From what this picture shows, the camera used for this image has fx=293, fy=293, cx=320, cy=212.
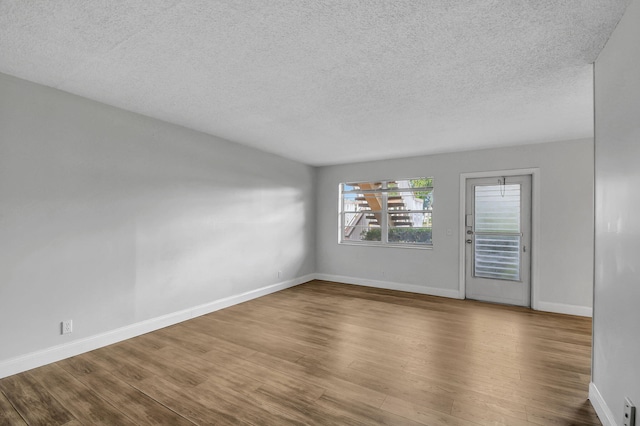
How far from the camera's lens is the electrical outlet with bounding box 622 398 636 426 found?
4.91 feet

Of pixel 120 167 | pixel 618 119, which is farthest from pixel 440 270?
pixel 120 167

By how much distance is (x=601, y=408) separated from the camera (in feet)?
6.31

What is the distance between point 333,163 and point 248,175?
6.58ft

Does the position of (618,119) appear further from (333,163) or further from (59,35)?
(333,163)

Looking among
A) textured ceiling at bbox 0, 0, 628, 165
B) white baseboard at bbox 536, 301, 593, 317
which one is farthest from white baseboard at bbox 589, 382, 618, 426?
white baseboard at bbox 536, 301, 593, 317

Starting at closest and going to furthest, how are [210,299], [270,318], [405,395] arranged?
1. [405,395]
2. [270,318]
3. [210,299]

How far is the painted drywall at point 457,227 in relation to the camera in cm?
412

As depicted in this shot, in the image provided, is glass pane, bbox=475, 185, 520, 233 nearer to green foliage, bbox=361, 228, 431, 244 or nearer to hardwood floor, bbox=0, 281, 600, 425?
green foliage, bbox=361, 228, 431, 244

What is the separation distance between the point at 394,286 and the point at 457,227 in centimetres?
156

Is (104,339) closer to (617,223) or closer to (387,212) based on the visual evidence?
(617,223)

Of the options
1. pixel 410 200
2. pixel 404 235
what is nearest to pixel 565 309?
pixel 404 235

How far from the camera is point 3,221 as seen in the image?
7.95 ft

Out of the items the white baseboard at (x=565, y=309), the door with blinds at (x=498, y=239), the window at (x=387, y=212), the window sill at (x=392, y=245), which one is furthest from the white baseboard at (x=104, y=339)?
the white baseboard at (x=565, y=309)

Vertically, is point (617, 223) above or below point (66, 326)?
above
